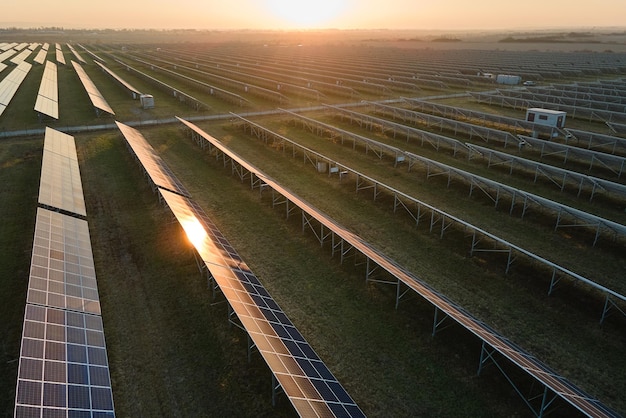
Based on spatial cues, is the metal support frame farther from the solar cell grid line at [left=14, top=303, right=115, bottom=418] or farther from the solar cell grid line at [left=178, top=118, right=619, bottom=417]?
the solar cell grid line at [left=14, top=303, right=115, bottom=418]

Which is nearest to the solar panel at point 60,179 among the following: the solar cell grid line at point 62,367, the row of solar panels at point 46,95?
the solar cell grid line at point 62,367

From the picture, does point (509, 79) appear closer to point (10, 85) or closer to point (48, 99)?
point (48, 99)

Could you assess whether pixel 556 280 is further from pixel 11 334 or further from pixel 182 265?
pixel 11 334

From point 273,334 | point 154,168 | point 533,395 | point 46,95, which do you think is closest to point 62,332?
point 273,334

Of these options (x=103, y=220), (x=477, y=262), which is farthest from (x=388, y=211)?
(x=103, y=220)

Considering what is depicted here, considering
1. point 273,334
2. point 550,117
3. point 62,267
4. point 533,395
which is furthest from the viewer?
point 550,117

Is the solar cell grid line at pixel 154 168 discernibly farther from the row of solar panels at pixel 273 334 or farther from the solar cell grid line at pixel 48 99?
the solar cell grid line at pixel 48 99

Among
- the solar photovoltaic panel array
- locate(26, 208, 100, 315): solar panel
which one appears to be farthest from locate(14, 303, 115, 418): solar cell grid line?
the solar photovoltaic panel array
